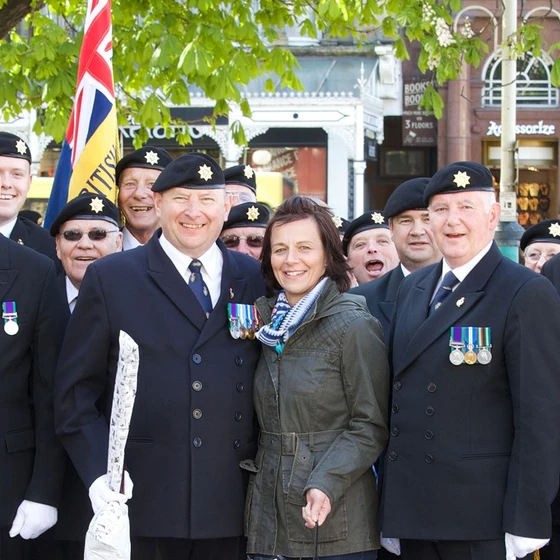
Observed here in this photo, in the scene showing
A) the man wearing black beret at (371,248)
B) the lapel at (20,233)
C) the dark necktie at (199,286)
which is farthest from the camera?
the man wearing black beret at (371,248)

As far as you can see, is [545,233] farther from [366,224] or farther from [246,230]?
[246,230]

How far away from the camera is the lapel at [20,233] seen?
5.03m

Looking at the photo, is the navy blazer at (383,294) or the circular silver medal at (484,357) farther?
the navy blazer at (383,294)

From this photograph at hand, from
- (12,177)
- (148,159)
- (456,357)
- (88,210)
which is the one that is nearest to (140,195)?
(148,159)

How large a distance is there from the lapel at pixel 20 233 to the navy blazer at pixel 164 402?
1.32m

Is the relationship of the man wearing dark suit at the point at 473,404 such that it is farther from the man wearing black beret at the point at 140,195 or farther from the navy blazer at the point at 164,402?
the man wearing black beret at the point at 140,195

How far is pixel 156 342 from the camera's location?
3.77 m

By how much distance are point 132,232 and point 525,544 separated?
2.93 metres

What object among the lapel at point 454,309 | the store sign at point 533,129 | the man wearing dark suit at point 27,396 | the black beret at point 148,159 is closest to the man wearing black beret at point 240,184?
the black beret at point 148,159

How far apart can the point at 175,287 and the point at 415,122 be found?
632 inches

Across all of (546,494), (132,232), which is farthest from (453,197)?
(132,232)

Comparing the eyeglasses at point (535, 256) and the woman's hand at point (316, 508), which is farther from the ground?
the eyeglasses at point (535, 256)

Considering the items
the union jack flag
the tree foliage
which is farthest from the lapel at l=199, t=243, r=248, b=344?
the tree foliage

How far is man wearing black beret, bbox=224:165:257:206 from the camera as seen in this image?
640cm
